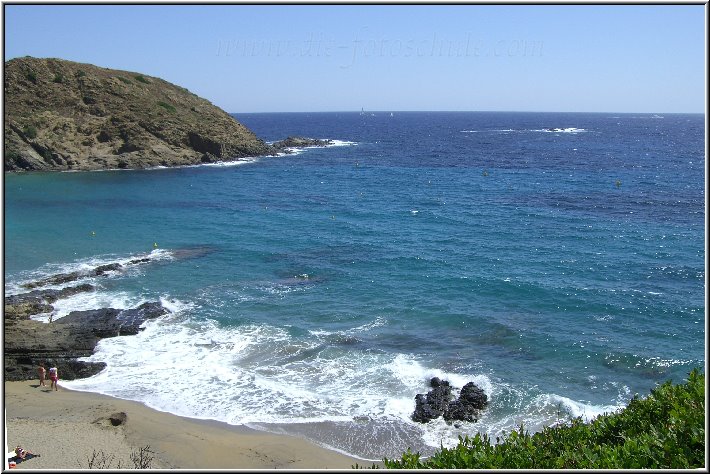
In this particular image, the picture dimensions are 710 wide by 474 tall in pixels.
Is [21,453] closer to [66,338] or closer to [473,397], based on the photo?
[66,338]

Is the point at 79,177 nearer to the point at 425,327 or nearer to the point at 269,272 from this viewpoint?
the point at 269,272

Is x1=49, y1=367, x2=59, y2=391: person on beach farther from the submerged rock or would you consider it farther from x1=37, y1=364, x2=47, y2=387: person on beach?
the submerged rock

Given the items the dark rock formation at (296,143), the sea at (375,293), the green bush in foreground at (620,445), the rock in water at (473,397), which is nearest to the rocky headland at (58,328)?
the sea at (375,293)

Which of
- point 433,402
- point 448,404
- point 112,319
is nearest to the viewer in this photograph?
point 448,404

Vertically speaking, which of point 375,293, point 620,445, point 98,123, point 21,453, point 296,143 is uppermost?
point 98,123

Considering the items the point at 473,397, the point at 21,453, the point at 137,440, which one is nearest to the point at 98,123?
the point at 137,440

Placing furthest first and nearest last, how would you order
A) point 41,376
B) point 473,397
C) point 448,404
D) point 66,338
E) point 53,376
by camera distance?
point 66,338 < point 41,376 < point 53,376 < point 473,397 < point 448,404

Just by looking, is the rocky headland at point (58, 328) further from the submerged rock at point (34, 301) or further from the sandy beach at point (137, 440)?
the sandy beach at point (137, 440)
